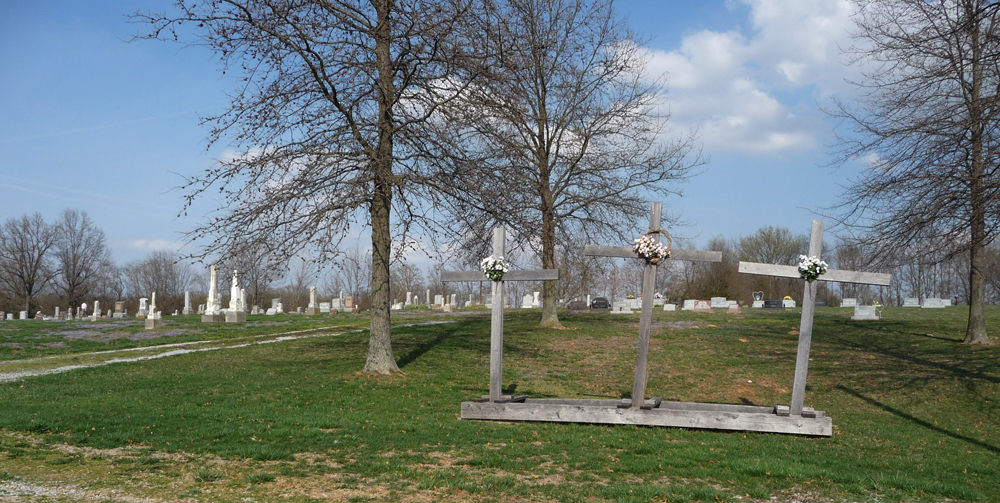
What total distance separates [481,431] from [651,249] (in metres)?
3.41

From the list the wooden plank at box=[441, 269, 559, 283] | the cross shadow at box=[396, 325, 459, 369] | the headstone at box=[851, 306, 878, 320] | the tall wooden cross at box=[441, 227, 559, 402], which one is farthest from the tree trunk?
the headstone at box=[851, 306, 878, 320]

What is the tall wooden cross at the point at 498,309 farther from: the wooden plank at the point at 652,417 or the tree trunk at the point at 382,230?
the tree trunk at the point at 382,230

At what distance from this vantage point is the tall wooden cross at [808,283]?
895 centimetres

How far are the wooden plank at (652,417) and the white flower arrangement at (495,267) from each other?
1.91m

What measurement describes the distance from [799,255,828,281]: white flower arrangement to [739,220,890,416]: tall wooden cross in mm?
102

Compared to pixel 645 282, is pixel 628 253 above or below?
above

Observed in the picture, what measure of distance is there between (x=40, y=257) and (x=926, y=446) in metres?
78.0

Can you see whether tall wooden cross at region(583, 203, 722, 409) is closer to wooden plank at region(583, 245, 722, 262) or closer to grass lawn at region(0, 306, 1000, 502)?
wooden plank at region(583, 245, 722, 262)

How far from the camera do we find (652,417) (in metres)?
9.27

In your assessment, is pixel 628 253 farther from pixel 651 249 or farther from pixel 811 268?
pixel 811 268

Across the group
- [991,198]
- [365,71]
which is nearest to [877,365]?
[991,198]

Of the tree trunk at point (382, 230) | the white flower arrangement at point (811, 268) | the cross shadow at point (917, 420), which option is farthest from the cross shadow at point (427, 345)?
the cross shadow at point (917, 420)

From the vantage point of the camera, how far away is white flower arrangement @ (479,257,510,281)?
32.1ft

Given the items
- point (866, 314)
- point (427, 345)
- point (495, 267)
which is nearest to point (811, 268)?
point (495, 267)
